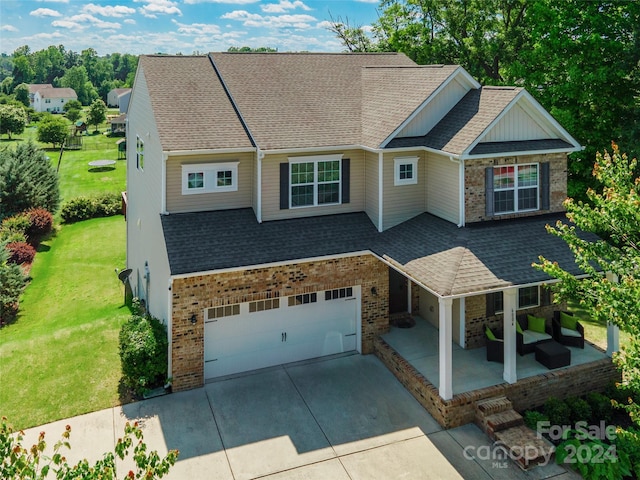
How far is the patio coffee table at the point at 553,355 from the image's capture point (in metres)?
13.9

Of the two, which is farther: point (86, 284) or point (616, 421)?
point (86, 284)

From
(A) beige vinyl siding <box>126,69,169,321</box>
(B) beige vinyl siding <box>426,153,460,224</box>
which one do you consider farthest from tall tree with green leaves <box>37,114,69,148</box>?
(B) beige vinyl siding <box>426,153,460,224</box>

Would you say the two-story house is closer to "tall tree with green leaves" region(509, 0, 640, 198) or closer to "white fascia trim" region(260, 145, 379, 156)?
"white fascia trim" region(260, 145, 379, 156)

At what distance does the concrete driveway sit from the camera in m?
11.1

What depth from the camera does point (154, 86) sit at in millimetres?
17672

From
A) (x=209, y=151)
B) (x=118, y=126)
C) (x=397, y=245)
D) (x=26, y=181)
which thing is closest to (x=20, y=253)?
(x=26, y=181)

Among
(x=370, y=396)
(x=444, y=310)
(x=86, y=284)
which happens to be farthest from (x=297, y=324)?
(x=86, y=284)

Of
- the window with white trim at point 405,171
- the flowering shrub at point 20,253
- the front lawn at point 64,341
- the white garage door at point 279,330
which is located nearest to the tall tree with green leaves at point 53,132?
the front lawn at point 64,341

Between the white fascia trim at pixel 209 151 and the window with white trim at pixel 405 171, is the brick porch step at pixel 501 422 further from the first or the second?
the white fascia trim at pixel 209 151

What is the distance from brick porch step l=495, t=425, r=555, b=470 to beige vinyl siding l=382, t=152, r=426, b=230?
6880 millimetres

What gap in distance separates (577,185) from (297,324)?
15.2 metres

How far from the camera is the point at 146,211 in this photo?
18281 mm

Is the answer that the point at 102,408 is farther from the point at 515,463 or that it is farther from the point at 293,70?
the point at 293,70

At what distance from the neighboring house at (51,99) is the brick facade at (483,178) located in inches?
5088
